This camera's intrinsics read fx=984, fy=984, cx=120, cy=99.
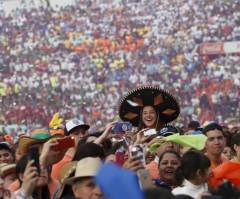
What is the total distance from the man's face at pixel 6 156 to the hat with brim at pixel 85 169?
255 cm

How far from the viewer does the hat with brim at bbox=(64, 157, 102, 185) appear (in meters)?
4.32

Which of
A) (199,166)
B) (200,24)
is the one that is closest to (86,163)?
(199,166)

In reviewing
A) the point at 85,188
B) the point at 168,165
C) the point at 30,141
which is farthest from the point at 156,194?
the point at 30,141

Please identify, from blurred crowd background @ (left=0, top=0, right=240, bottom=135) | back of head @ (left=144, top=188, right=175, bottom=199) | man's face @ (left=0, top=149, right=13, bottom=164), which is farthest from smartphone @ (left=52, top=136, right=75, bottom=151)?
blurred crowd background @ (left=0, top=0, right=240, bottom=135)

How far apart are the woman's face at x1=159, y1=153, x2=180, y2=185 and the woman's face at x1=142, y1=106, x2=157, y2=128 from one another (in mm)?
1387

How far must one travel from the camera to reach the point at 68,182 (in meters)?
4.45

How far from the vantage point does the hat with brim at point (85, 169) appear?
4.32 meters

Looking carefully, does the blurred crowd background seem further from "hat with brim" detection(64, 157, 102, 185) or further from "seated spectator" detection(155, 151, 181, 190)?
"hat with brim" detection(64, 157, 102, 185)

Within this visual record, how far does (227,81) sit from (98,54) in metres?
5.78

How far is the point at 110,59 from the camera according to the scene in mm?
31516

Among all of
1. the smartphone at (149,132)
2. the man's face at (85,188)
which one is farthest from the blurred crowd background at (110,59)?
the man's face at (85,188)

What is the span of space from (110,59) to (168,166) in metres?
25.9

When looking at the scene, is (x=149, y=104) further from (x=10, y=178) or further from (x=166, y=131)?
(x=10, y=178)

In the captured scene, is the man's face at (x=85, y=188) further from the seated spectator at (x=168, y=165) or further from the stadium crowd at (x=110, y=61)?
the stadium crowd at (x=110, y=61)
